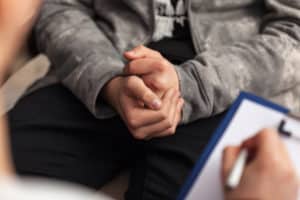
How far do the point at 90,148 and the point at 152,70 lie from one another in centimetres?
16

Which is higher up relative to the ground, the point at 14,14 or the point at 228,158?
the point at 14,14

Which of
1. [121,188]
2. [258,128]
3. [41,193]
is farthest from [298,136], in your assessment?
[121,188]

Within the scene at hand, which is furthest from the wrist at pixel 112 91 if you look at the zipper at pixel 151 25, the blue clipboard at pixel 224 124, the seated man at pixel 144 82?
the blue clipboard at pixel 224 124

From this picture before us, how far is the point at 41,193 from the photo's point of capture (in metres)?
0.35

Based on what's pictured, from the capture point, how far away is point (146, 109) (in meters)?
0.65

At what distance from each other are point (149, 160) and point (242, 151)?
26 centimetres

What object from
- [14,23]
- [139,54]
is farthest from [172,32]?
[14,23]

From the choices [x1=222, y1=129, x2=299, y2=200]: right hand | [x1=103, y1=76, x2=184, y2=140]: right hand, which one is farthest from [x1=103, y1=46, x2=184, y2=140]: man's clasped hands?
[x1=222, y1=129, x2=299, y2=200]: right hand

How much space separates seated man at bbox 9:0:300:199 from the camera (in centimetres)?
67

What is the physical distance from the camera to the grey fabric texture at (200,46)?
701mm

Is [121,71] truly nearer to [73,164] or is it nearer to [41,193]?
[73,164]

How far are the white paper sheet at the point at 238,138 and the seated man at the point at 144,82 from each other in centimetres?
16

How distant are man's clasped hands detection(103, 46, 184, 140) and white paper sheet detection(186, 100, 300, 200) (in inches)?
6.3

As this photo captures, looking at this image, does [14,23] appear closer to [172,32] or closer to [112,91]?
[112,91]
